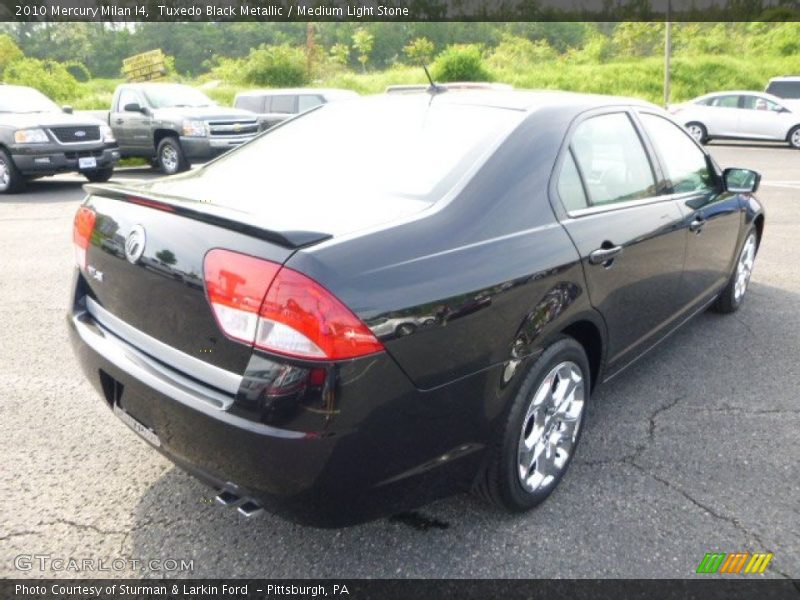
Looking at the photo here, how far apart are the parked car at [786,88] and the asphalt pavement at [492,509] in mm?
19128

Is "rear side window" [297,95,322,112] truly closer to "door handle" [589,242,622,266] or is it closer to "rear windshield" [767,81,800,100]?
"door handle" [589,242,622,266]

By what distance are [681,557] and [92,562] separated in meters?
2.08

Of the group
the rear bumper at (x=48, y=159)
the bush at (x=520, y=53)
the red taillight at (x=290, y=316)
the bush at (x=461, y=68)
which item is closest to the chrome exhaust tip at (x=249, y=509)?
the red taillight at (x=290, y=316)

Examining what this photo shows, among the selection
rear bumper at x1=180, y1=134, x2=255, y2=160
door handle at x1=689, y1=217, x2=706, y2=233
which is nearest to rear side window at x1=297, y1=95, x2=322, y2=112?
rear bumper at x1=180, y1=134, x2=255, y2=160

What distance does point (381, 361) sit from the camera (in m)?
1.88

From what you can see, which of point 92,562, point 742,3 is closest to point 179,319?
point 92,562

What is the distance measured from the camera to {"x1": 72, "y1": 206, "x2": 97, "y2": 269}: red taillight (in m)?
2.52

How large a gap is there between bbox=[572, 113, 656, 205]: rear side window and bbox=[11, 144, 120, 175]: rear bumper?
9983mm

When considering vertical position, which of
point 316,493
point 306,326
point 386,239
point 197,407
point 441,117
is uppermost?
point 441,117

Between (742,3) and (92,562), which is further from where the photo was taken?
(742,3)

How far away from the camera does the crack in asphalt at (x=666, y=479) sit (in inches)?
96.8

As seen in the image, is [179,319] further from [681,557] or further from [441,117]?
[681,557]

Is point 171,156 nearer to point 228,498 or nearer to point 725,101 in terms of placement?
point 228,498

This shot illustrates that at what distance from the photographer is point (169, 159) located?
13.0m
